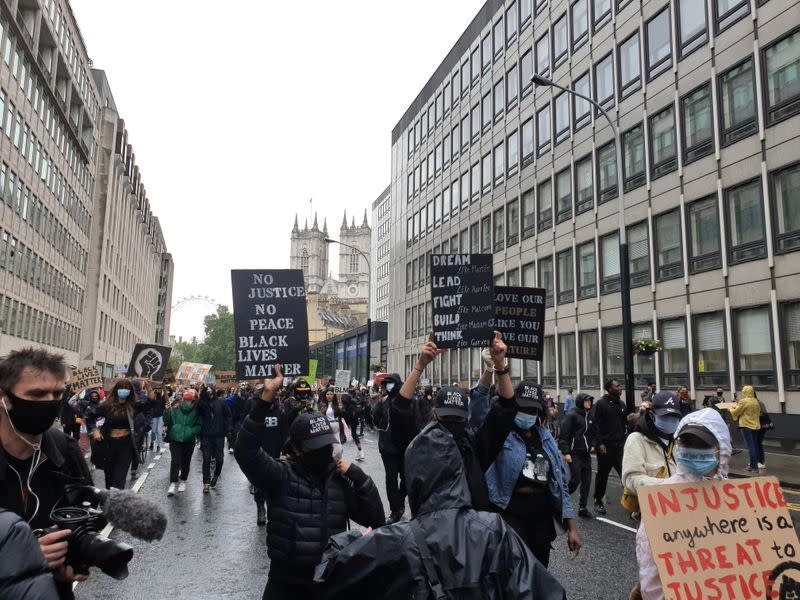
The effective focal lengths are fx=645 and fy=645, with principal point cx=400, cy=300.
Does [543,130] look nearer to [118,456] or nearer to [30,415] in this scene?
[118,456]

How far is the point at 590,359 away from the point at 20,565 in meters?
26.9

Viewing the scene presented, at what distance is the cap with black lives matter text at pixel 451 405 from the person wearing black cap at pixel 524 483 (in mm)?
460

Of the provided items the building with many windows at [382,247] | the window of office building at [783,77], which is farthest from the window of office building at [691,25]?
the building with many windows at [382,247]

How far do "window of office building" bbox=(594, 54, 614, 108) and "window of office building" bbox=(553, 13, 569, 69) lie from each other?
3.10 m

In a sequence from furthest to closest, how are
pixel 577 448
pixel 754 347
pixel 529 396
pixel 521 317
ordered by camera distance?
pixel 754 347 → pixel 577 448 → pixel 521 317 → pixel 529 396

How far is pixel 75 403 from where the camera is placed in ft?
52.6

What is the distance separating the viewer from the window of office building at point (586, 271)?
2706 centimetres

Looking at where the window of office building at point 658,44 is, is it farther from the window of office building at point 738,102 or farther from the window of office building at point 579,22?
the window of office building at point 579,22

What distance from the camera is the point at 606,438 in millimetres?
9625

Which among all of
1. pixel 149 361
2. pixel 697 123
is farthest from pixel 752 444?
pixel 149 361

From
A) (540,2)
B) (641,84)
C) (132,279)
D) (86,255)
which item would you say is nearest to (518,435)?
(641,84)

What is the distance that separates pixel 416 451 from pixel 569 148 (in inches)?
1125

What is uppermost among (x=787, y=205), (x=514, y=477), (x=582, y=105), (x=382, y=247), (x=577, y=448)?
(x=382, y=247)

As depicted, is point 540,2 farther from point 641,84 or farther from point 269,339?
point 269,339
